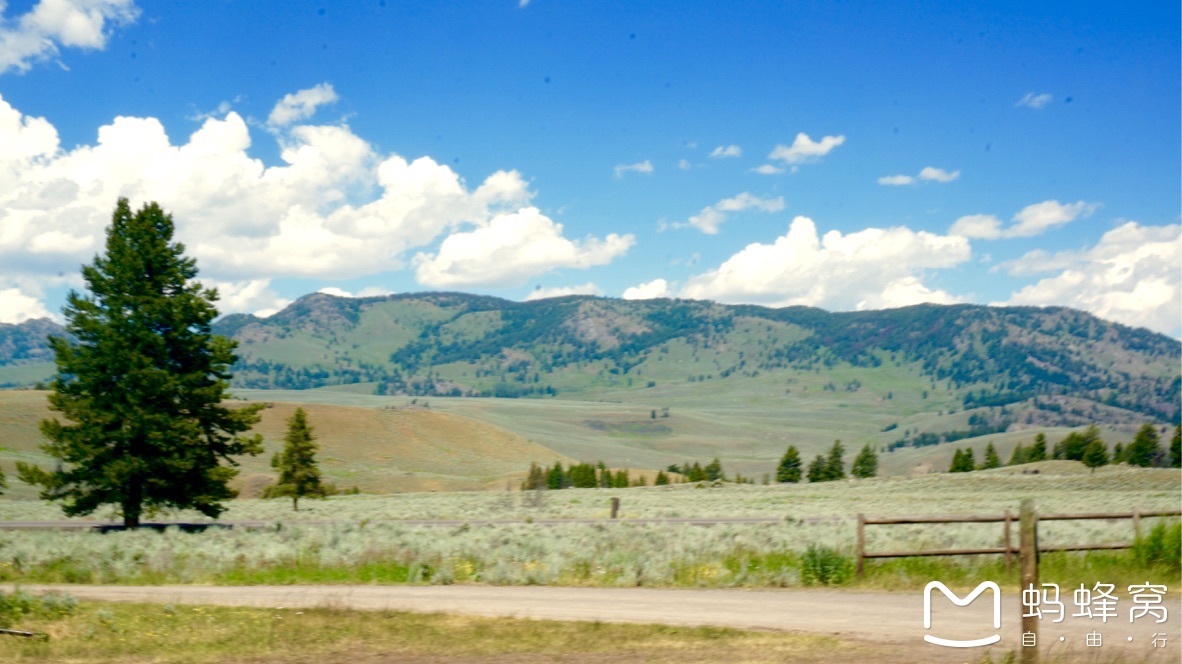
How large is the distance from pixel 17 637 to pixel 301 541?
36.2 feet

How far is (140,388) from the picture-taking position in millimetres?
28922

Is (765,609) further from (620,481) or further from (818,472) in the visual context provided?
(818,472)

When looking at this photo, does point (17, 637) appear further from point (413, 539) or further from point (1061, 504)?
point (1061, 504)

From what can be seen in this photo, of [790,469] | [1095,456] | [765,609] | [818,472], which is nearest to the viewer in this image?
[765,609]

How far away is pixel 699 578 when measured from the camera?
16.7m

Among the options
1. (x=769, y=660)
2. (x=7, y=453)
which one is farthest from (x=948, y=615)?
(x=7, y=453)

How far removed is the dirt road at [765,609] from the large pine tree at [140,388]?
1274 cm

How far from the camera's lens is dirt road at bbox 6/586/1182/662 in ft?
37.2

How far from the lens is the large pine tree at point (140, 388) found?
94.2 ft

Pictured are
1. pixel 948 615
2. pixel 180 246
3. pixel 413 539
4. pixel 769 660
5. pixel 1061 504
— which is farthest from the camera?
pixel 1061 504

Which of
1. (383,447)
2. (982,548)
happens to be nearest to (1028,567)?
(982,548)

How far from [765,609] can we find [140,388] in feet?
74.1

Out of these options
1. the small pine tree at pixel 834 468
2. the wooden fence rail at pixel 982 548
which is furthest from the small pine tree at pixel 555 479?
the wooden fence rail at pixel 982 548

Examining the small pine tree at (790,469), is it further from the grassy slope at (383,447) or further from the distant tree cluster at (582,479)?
the grassy slope at (383,447)
